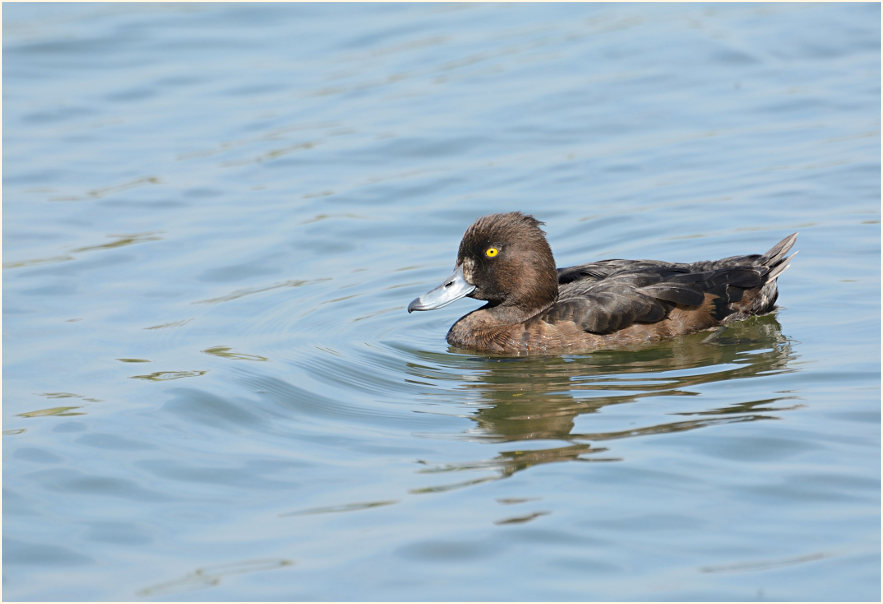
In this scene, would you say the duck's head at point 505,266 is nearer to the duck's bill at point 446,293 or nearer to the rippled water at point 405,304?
the duck's bill at point 446,293

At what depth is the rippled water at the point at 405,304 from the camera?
571 centimetres

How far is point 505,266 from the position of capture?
908 cm

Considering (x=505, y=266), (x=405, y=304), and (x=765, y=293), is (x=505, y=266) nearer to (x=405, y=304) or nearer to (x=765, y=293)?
(x=405, y=304)

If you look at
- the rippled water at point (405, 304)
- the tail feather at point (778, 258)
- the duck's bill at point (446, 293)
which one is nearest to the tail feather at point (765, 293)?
the tail feather at point (778, 258)

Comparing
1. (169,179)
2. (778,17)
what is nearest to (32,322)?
→ (169,179)

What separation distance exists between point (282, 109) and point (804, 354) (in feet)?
28.4

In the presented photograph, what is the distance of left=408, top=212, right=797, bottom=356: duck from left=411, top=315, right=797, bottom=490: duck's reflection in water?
0.12 m

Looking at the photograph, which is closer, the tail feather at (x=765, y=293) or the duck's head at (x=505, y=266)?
the duck's head at (x=505, y=266)

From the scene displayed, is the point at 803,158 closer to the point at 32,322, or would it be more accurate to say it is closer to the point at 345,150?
the point at 345,150

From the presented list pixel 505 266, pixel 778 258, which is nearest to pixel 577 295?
pixel 505 266

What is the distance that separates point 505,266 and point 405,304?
4.09ft

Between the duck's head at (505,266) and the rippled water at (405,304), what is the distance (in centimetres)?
53

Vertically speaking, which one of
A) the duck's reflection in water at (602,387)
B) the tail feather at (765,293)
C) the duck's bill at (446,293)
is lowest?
the duck's reflection in water at (602,387)

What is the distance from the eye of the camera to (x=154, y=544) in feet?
19.3
